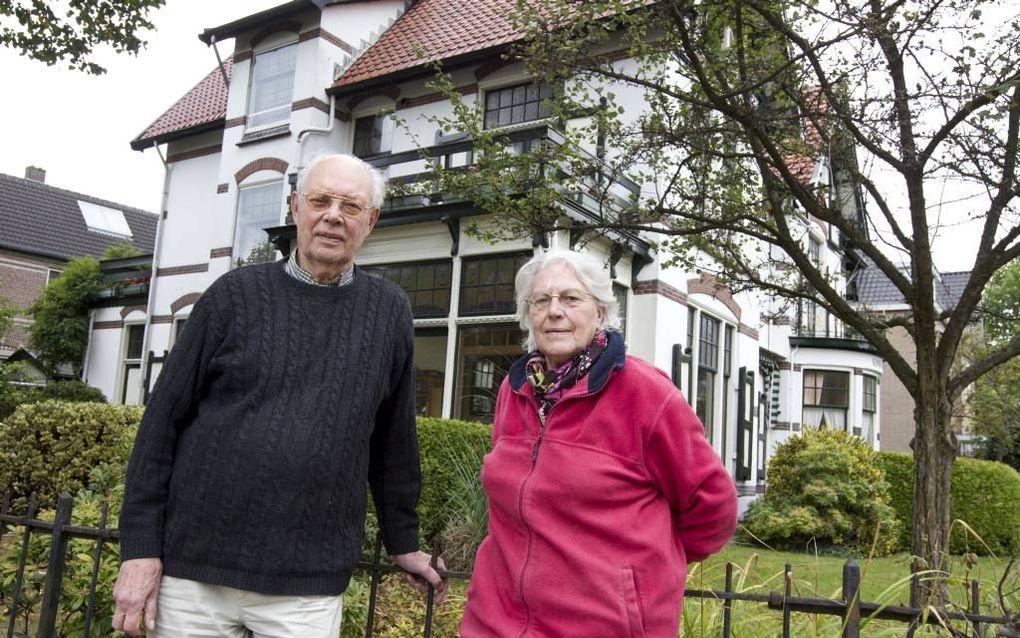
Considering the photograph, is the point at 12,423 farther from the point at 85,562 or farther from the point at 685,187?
the point at 685,187

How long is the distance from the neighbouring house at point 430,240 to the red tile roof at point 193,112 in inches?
2.5

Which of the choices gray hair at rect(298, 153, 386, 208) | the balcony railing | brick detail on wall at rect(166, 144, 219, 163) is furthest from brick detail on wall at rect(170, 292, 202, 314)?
gray hair at rect(298, 153, 386, 208)

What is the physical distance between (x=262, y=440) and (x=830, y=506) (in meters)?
10.2

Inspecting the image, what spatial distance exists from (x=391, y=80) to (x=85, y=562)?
1117 cm

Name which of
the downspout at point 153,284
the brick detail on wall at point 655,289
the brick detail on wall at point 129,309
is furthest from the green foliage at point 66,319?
the brick detail on wall at point 655,289

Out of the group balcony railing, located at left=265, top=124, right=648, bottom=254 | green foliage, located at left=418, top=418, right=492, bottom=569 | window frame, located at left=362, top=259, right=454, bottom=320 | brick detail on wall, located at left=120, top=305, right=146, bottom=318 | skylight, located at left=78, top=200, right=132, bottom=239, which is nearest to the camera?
green foliage, located at left=418, top=418, right=492, bottom=569

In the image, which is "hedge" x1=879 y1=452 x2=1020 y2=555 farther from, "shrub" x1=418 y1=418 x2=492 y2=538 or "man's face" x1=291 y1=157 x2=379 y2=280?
"man's face" x1=291 y1=157 x2=379 y2=280

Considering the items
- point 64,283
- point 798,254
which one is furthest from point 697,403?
point 64,283

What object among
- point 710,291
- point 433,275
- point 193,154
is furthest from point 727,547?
point 193,154

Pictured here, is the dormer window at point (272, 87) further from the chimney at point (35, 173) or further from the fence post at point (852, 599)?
the chimney at point (35, 173)

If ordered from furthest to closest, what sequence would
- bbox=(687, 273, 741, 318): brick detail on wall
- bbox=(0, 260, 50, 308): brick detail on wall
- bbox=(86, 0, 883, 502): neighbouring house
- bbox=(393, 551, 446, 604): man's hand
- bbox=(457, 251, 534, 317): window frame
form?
bbox=(0, 260, 50, 308): brick detail on wall → bbox=(687, 273, 741, 318): brick detail on wall → bbox=(86, 0, 883, 502): neighbouring house → bbox=(457, 251, 534, 317): window frame → bbox=(393, 551, 446, 604): man's hand

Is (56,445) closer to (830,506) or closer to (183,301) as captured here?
(830,506)

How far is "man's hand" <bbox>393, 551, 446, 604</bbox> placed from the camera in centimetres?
251

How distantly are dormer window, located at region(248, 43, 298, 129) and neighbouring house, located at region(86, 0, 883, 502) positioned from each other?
36 mm
